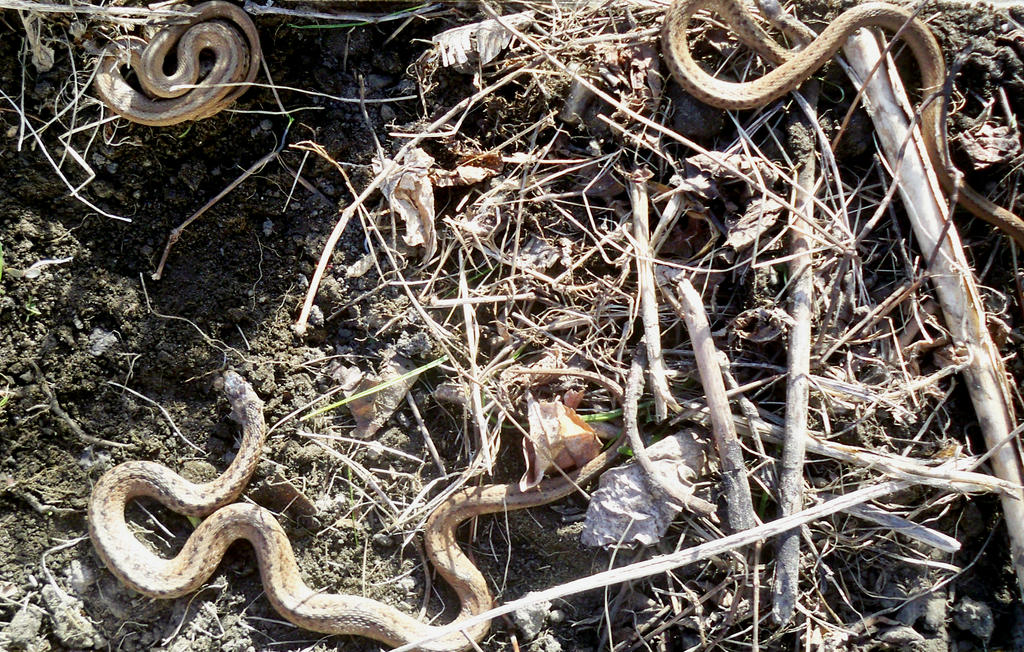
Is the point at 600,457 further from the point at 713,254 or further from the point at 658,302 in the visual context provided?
the point at 713,254

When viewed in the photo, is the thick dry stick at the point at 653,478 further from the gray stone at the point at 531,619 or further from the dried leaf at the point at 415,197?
the dried leaf at the point at 415,197

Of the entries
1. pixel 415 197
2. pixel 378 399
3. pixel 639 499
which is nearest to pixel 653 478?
pixel 639 499

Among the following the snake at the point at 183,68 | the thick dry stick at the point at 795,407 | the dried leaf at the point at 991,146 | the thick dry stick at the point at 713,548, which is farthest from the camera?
the snake at the point at 183,68

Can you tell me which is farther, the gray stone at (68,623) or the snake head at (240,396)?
the snake head at (240,396)

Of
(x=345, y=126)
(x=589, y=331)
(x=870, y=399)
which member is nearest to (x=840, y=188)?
(x=870, y=399)

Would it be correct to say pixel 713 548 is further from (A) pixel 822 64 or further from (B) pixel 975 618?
(A) pixel 822 64

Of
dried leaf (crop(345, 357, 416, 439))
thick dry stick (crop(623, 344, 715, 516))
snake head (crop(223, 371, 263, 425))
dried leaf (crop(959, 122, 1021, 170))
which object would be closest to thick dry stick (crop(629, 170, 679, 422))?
thick dry stick (crop(623, 344, 715, 516))

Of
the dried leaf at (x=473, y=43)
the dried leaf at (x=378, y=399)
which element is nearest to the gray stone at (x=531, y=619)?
the dried leaf at (x=378, y=399)
